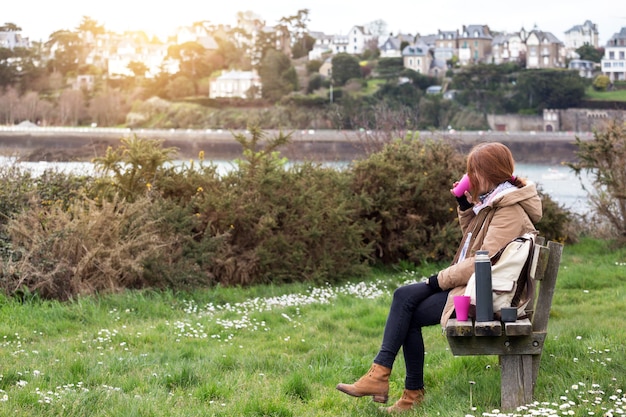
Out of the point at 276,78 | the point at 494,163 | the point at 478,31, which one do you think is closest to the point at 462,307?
the point at 494,163

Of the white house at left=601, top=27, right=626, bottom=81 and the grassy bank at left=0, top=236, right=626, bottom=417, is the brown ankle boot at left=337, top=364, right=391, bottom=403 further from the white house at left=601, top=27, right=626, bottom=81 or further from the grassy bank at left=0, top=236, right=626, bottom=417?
the white house at left=601, top=27, right=626, bottom=81

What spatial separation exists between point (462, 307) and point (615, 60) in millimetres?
134756

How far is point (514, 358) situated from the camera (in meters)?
4.22

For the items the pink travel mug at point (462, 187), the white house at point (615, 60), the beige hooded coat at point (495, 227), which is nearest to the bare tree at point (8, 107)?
the white house at point (615, 60)

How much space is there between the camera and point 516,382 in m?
4.22

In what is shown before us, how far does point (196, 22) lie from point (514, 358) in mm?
159980

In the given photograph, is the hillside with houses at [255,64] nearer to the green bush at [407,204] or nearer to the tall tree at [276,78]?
the tall tree at [276,78]

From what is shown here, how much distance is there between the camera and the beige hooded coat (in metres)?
4.25

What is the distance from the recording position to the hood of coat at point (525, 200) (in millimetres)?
4273

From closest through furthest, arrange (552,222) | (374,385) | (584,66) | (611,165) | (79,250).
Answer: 1. (374,385)
2. (79,250)
3. (611,165)
4. (552,222)
5. (584,66)

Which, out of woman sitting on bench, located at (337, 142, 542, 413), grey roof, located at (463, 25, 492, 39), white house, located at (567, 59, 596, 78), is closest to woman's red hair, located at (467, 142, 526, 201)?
woman sitting on bench, located at (337, 142, 542, 413)

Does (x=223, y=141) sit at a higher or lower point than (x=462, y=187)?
lower

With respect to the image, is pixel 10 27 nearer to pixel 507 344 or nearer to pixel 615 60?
pixel 615 60

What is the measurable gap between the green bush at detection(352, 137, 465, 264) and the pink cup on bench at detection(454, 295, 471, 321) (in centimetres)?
687
